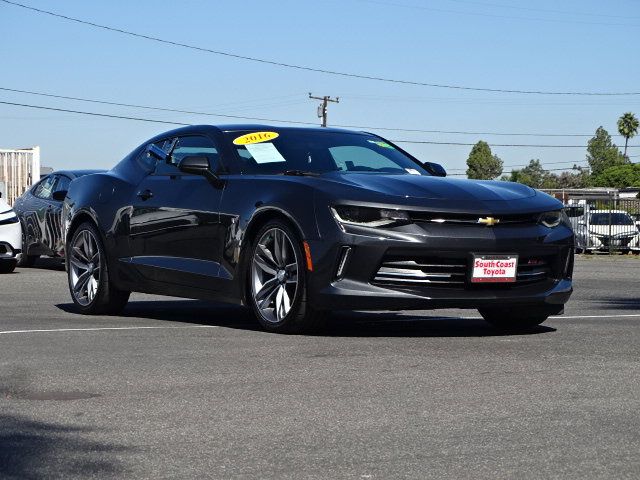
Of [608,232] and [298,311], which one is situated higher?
[298,311]

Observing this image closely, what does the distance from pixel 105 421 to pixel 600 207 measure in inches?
1241

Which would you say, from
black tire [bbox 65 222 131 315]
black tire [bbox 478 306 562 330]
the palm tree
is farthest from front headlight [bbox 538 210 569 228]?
the palm tree

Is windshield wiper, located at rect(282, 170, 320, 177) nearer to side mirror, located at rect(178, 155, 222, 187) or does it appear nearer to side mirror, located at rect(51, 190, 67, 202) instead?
side mirror, located at rect(178, 155, 222, 187)

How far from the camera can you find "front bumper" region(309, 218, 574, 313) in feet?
27.1

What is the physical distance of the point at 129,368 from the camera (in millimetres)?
6949

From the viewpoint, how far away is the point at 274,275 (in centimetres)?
873

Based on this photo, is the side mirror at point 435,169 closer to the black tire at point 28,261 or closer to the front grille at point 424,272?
the front grille at point 424,272

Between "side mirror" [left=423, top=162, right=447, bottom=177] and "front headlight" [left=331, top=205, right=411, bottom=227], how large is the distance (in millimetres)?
1794

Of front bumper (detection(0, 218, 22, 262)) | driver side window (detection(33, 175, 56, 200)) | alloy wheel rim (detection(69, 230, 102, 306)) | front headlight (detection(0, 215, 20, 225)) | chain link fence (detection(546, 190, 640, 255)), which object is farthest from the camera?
chain link fence (detection(546, 190, 640, 255))

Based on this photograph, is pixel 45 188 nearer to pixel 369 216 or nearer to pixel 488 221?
pixel 369 216

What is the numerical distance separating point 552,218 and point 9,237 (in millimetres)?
10740

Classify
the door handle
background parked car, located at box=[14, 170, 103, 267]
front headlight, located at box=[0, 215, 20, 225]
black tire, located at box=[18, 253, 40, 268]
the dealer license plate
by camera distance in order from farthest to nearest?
black tire, located at box=[18, 253, 40, 268]
background parked car, located at box=[14, 170, 103, 267]
front headlight, located at box=[0, 215, 20, 225]
the door handle
the dealer license plate

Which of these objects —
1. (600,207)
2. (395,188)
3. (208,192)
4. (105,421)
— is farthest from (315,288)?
(600,207)

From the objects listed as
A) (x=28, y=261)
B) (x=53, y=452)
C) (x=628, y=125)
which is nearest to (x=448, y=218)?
(x=53, y=452)
